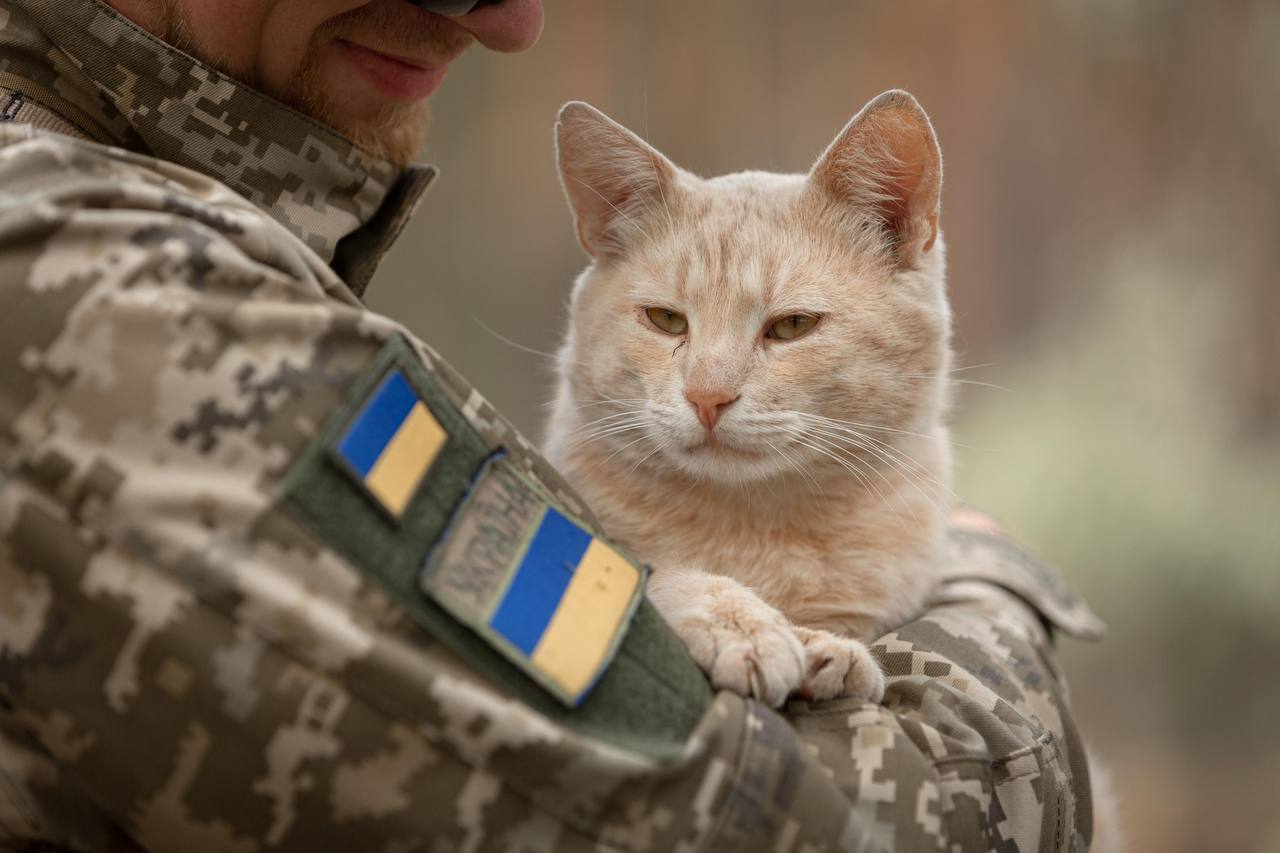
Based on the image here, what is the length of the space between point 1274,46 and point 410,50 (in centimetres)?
290

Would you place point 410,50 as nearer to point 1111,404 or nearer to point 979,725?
point 979,725

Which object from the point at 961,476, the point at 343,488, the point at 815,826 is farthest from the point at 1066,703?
the point at 961,476

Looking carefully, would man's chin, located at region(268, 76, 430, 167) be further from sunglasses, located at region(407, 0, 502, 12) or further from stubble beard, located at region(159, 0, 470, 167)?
sunglasses, located at region(407, 0, 502, 12)

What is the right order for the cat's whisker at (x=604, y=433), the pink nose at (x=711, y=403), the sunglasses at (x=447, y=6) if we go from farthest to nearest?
the cat's whisker at (x=604, y=433)
the pink nose at (x=711, y=403)
the sunglasses at (x=447, y=6)

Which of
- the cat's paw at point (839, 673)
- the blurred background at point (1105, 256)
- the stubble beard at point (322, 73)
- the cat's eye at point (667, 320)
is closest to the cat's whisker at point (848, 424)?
the cat's eye at point (667, 320)

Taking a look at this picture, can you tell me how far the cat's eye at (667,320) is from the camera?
1531 millimetres

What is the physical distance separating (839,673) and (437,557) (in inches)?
19.3

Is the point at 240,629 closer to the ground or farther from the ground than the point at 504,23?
closer to the ground

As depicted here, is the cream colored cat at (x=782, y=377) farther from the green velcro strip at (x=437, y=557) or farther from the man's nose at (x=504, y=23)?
the green velcro strip at (x=437, y=557)

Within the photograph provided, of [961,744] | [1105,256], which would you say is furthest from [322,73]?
[1105,256]

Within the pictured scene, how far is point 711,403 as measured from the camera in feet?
4.48

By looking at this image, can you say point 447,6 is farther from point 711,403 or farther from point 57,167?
point 711,403

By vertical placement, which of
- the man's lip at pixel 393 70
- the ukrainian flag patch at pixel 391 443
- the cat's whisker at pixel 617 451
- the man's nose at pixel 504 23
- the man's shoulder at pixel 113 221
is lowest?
the cat's whisker at pixel 617 451

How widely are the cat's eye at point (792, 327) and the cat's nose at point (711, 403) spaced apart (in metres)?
0.14
